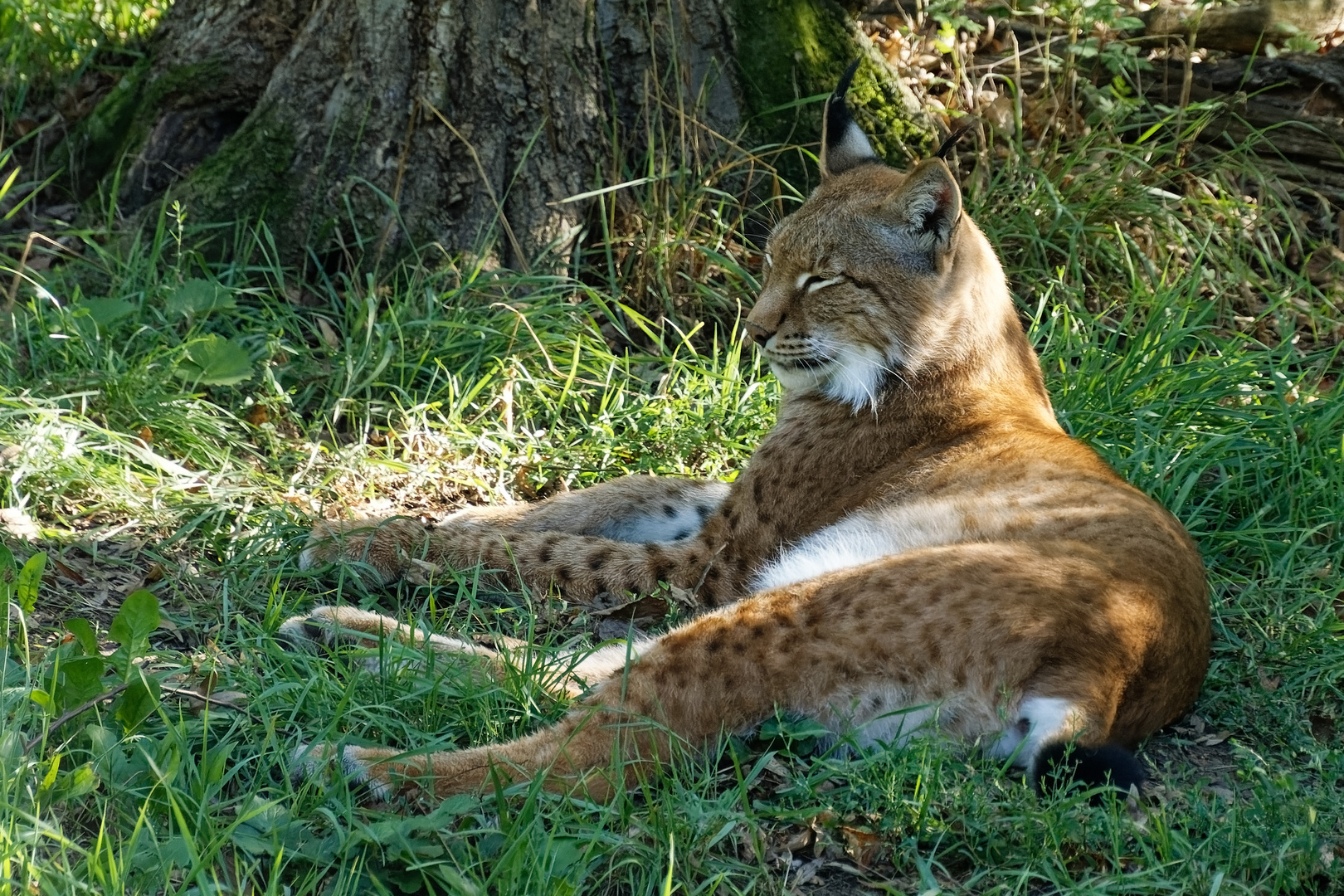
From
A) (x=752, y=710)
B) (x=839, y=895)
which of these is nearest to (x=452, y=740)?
(x=752, y=710)

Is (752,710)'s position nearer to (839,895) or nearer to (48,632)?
(839,895)

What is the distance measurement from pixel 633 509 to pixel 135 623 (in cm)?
189

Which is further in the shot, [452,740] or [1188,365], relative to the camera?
[1188,365]

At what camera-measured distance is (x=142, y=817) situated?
2.26 meters

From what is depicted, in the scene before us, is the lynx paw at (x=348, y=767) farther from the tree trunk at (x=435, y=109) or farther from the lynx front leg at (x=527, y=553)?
the tree trunk at (x=435, y=109)

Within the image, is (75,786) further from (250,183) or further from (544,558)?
(250,183)

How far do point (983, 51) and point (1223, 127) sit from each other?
1.25 meters

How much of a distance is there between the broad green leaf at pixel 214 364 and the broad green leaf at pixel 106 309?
0.38 m

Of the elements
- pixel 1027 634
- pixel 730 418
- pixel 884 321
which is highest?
pixel 884 321

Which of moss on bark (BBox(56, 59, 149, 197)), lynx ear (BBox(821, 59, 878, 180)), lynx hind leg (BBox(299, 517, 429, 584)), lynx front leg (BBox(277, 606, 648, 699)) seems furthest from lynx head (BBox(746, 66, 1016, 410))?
moss on bark (BBox(56, 59, 149, 197))

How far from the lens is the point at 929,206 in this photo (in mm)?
3871

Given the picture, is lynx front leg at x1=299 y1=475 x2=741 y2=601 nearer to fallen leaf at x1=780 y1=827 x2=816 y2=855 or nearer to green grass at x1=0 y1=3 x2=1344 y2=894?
green grass at x1=0 y1=3 x2=1344 y2=894

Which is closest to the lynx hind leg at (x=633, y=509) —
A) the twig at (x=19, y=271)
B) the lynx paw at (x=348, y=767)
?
the lynx paw at (x=348, y=767)

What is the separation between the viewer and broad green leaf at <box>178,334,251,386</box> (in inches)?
179
